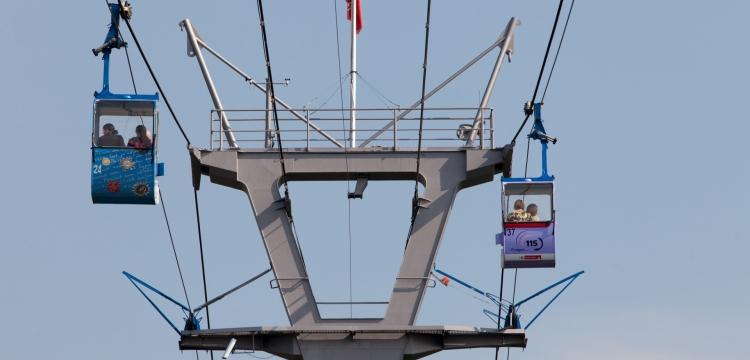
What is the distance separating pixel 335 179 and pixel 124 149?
5139 mm

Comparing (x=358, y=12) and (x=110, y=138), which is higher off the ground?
(x=358, y=12)

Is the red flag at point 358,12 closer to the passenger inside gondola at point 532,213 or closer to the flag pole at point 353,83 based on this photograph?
the flag pole at point 353,83

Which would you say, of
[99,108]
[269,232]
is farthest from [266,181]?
[99,108]

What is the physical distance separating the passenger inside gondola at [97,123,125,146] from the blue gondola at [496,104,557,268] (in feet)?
23.1

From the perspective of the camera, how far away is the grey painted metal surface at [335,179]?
50594mm

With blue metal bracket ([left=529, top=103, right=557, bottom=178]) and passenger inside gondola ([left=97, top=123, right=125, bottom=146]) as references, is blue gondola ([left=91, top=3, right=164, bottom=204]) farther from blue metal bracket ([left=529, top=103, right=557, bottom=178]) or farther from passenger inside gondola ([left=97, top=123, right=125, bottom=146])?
blue metal bracket ([left=529, top=103, right=557, bottom=178])

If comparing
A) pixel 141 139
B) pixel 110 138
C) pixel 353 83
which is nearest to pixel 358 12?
pixel 353 83

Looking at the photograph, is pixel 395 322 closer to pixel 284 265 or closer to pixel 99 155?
pixel 284 265

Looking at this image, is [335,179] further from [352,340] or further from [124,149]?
[124,149]

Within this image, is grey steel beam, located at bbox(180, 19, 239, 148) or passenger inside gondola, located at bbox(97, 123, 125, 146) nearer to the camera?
passenger inside gondola, located at bbox(97, 123, 125, 146)

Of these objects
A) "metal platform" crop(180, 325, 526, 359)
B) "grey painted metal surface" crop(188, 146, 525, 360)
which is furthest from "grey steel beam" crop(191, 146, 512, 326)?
"metal platform" crop(180, 325, 526, 359)

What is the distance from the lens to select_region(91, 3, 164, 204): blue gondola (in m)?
48.1

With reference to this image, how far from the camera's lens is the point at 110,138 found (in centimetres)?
4831

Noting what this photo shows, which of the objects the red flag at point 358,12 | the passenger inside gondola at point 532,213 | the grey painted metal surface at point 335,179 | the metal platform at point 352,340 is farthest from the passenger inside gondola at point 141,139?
the red flag at point 358,12
